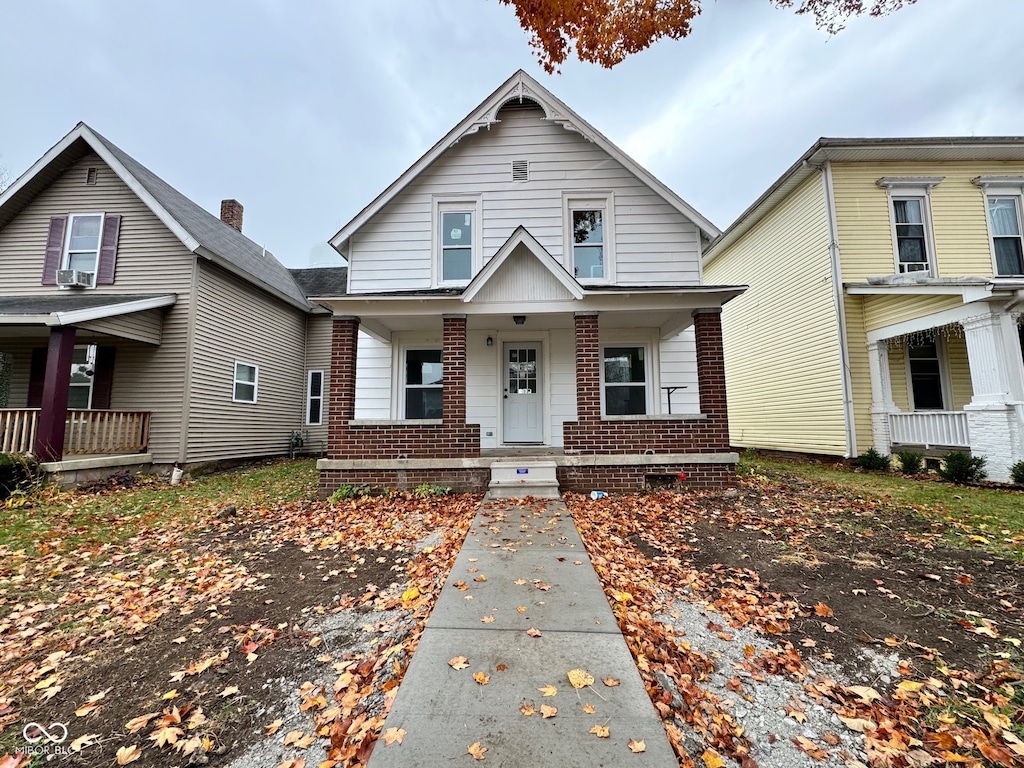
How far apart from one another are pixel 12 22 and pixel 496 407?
62.9 feet

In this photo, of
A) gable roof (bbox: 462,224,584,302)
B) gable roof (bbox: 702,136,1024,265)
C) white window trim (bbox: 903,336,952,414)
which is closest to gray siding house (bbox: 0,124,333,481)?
gable roof (bbox: 462,224,584,302)

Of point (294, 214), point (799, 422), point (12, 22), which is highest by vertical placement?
point (294, 214)

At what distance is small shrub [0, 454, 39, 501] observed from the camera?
24.5ft

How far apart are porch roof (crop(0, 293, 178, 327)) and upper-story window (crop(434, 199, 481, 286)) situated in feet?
22.0

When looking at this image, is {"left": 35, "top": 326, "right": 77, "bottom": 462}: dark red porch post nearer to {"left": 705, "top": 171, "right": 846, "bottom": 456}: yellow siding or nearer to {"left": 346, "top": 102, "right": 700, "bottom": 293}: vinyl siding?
{"left": 346, "top": 102, "right": 700, "bottom": 293}: vinyl siding

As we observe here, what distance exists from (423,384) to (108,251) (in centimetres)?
888

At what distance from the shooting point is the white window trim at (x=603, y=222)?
913 cm

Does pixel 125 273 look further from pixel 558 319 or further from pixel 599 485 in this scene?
pixel 599 485

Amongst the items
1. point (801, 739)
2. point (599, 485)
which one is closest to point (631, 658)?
point (801, 739)

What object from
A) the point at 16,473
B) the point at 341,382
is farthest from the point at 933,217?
the point at 16,473

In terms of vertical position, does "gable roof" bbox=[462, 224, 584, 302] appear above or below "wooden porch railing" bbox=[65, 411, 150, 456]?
above

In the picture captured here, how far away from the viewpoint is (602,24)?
30.8ft

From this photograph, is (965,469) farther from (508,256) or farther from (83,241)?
(83,241)

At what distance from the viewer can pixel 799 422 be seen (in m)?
11.7
